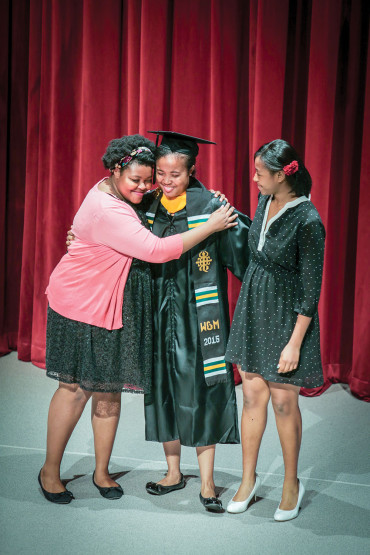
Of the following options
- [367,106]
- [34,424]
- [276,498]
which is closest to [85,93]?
[367,106]

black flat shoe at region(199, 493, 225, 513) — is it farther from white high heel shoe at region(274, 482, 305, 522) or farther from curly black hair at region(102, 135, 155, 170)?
curly black hair at region(102, 135, 155, 170)

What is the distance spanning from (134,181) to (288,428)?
1.03 meters

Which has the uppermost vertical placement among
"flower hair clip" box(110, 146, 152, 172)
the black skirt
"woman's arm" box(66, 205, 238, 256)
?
"flower hair clip" box(110, 146, 152, 172)

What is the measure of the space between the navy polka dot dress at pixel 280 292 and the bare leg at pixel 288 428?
0.06m

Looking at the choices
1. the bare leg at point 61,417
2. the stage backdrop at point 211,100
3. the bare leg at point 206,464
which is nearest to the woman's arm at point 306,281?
the bare leg at point 206,464

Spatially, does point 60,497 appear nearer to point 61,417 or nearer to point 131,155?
point 61,417

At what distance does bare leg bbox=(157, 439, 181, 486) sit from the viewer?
2.71m

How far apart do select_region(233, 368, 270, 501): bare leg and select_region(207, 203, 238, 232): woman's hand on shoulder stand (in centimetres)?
53

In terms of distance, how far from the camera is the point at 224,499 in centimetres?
265

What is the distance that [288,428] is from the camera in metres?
2.43

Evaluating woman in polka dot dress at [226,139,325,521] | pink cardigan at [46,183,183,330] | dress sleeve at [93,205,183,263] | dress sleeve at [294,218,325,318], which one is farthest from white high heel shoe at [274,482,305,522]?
dress sleeve at [93,205,183,263]

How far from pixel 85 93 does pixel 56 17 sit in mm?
473

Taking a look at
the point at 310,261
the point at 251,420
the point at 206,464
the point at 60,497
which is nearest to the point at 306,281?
the point at 310,261

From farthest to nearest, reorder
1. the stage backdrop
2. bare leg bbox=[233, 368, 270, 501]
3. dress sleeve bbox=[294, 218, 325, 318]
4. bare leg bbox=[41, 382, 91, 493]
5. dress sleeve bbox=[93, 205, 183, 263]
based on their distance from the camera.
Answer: the stage backdrop → bare leg bbox=[41, 382, 91, 493] → bare leg bbox=[233, 368, 270, 501] → dress sleeve bbox=[93, 205, 183, 263] → dress sleeve bbox=[294, 218, 325, 318]
